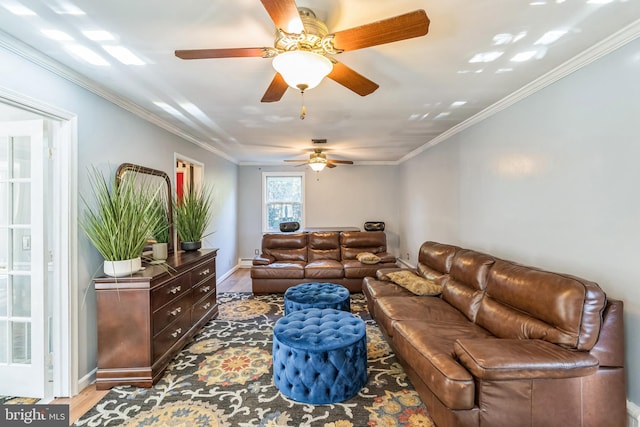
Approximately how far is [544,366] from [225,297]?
413 centimetres

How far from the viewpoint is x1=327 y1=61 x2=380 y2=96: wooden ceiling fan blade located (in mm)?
1794

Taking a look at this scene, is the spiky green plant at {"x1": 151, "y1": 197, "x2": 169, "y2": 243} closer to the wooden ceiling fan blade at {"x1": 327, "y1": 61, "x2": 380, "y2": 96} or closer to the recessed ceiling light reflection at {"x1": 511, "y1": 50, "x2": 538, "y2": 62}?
the wooden ceiling fan blade at {"x1": 327, "y1": 61, "x2": 380, "y2": 96}

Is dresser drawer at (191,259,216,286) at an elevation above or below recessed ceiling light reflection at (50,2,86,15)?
below

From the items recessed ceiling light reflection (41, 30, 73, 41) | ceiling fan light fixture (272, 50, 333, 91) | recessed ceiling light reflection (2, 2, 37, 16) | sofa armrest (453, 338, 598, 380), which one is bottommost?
sofa armrest (453, 338, 598, 380)

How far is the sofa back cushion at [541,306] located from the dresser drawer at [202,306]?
286 cm

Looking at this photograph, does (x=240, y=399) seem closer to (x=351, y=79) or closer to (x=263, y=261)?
(x=351, y=79)

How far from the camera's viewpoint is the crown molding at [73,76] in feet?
6.07

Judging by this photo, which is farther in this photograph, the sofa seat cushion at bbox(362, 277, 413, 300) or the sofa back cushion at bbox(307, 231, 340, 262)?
the sofa back cushion at bbox(307, 231, 340, 262)

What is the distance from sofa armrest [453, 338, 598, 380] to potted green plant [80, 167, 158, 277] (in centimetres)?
261

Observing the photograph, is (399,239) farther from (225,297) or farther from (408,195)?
(225,297)

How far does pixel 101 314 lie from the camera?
2.34 m

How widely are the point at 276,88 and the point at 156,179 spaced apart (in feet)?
7.10

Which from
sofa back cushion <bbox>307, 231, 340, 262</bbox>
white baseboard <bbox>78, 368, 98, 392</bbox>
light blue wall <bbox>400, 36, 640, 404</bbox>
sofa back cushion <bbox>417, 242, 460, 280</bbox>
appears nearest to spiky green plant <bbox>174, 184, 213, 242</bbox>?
white baseboard <bbox>78, 368, 98, 392</bbox>

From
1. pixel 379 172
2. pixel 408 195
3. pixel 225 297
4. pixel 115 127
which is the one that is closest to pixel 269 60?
pixel 115 127
